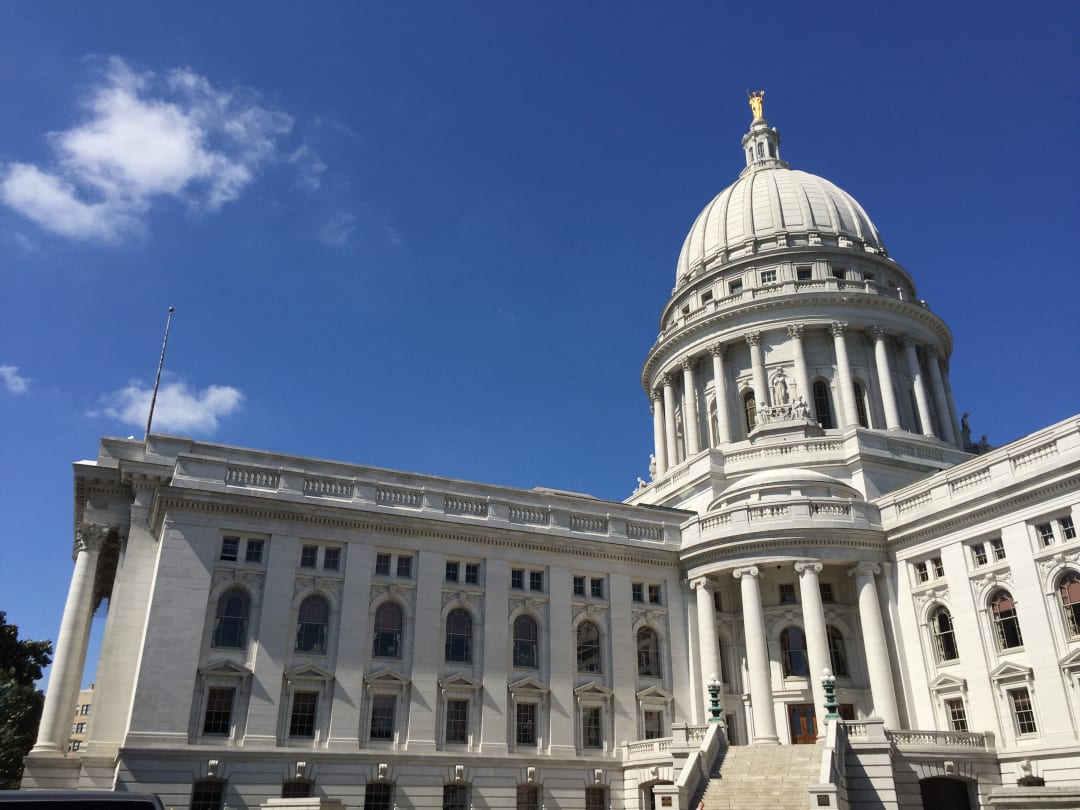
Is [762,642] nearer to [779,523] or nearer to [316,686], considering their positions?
[779,523]

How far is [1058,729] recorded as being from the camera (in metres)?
35.8

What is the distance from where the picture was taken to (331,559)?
138 ft

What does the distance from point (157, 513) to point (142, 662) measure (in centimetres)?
735

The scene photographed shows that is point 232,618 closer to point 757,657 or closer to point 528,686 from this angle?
point 528,686

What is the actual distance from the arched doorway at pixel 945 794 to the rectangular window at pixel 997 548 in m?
10.1

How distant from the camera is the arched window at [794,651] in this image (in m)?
45.3

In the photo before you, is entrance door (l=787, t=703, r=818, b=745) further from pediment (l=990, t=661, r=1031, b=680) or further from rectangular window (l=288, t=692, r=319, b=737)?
rectangular window (l=288, t=692, r=319, b=737)

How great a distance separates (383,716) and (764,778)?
1681 centimetres

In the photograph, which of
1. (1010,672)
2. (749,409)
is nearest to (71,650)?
(1010,672)

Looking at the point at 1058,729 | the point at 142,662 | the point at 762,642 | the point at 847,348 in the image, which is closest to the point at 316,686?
the point at 142,662

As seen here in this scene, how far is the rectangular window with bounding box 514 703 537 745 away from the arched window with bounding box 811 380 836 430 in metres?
33.0

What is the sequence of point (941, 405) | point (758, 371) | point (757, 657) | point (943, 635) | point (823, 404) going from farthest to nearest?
point (941, 405), point (758, 371), point (823, 404), point (757, 657), point (943, 635)

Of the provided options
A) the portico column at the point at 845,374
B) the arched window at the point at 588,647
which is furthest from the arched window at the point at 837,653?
the portico column at the point at 845,374

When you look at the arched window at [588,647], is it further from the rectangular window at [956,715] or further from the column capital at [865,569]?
the rectangular window at [956,715]
